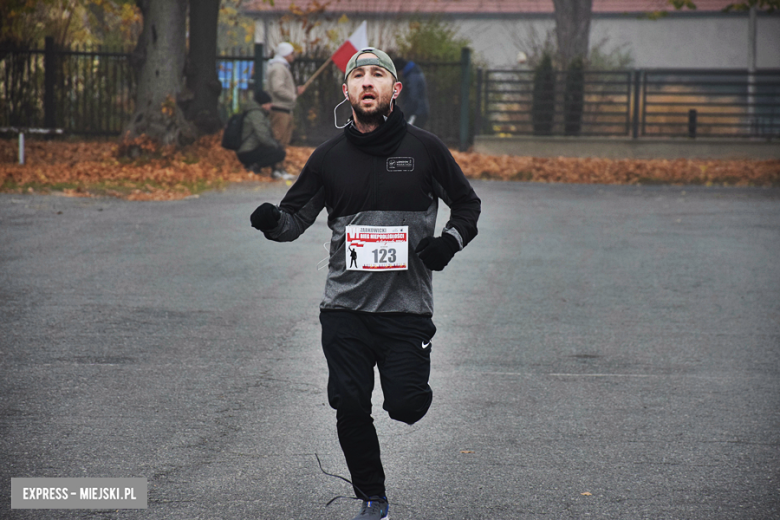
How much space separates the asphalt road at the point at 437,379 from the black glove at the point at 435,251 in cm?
101

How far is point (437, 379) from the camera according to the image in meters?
6.05

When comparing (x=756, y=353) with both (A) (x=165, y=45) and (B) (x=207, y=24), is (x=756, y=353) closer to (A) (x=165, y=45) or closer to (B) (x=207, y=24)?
(A) (x=165, y=45)

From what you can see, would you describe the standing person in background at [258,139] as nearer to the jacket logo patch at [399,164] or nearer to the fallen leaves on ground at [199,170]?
the fallen leaves on ground at [199,170]

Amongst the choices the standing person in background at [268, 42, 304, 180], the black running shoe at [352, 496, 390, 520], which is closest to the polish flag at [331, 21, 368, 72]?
the standing person in background at [268, 42, 304, 180]

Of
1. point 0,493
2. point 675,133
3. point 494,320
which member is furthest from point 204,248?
point 675,133

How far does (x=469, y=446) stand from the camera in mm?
4805

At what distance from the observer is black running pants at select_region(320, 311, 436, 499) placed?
3.84 metres

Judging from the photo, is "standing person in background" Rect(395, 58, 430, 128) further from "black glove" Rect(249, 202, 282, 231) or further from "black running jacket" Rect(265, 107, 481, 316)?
"black glove" Rect(249, 202, 282, 231)

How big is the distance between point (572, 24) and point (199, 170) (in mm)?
16168

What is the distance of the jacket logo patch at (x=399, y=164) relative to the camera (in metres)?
3.98

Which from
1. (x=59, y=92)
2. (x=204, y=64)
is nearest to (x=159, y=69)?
(x=204, y=64)

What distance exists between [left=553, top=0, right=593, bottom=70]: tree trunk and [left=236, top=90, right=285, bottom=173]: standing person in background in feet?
47.7

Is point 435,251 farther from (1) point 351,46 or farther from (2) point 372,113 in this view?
(1) point 351,46

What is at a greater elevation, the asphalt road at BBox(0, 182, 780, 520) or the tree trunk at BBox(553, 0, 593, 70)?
the tree trunk at BBox(553, 0, 593, 70)
